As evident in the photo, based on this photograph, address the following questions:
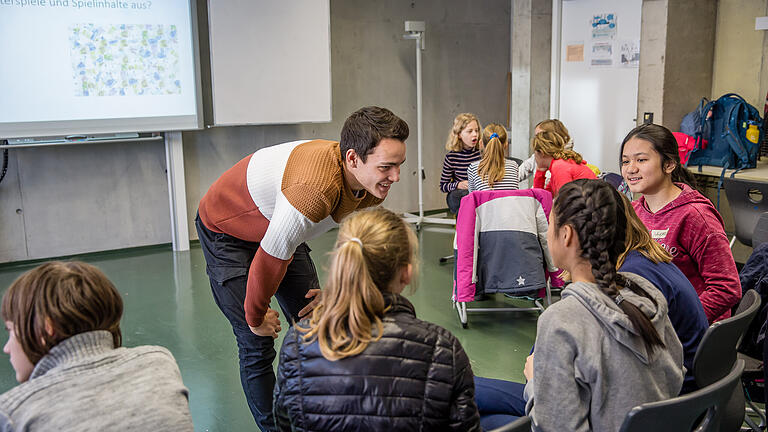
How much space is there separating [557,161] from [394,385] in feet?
9.66

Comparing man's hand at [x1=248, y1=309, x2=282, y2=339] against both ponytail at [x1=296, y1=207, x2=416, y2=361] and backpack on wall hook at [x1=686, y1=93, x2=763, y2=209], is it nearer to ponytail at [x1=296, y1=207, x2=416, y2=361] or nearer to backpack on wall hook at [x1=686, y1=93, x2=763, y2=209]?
ponytail at [x1=296, y1=207, x2=416, y2=361]

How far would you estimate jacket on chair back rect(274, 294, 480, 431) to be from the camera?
1.44m

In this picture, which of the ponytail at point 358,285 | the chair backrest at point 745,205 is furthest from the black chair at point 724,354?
the chair backrest at point 745,205

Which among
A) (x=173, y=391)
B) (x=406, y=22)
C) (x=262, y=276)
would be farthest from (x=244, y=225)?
(x=406, y=22)

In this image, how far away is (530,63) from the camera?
6418 millimetres

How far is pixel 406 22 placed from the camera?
6301 mm

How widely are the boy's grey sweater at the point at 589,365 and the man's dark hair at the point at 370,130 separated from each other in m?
0.77

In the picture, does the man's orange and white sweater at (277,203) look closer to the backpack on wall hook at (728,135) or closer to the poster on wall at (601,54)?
the backpack on wall hook at (728,135)

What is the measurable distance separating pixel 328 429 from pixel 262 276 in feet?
2.51

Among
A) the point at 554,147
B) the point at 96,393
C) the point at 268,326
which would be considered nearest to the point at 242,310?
the point at 268,326

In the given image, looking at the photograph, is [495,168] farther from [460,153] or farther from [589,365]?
[589,365]

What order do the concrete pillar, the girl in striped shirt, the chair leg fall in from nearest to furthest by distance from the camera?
the chair leg
the girl in striped shirt
the concrete pillar

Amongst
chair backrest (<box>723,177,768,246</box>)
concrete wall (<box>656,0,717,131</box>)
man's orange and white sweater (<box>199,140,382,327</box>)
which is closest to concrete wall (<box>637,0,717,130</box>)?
concrete wall (<box>656,0,717,131</box>)

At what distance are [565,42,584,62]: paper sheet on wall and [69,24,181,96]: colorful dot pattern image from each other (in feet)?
11.4
